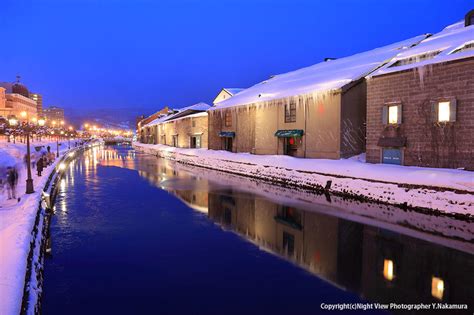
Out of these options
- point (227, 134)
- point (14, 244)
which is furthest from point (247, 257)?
point (227, 134)

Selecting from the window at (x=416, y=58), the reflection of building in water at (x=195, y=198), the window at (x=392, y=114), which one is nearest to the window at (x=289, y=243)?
the reflection of building in water at (x=195, y=198)

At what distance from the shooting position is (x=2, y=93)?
4414 inches

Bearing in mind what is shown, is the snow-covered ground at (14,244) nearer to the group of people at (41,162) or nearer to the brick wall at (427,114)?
the group of people at (41,162)

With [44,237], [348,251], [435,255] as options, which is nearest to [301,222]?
[348,251]

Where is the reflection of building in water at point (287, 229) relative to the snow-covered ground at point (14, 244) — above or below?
below

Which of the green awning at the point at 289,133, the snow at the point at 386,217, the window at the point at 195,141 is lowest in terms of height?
the snow at the point at 386,217

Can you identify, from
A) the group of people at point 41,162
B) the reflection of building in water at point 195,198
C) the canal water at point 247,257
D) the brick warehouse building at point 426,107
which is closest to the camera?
the canal water at point 247,257

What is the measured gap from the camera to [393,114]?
20188 mm

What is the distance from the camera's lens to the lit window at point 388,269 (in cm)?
818

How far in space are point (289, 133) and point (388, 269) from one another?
2083 cm

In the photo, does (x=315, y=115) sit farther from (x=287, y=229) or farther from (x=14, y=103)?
(x=14, y=103)

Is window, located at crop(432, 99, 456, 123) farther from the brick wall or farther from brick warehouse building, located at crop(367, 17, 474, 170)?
the brick wall

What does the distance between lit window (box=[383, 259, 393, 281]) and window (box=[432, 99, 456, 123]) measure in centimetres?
1039

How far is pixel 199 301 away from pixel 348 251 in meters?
4.85
